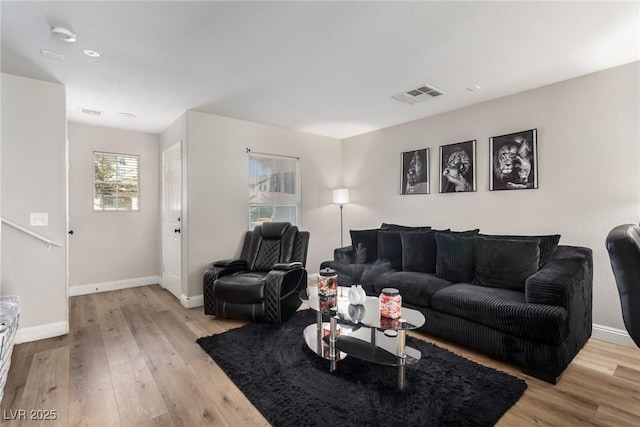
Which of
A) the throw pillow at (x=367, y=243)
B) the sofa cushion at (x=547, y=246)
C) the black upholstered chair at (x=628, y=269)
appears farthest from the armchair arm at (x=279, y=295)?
the black upholstered chair at (x=628, y=269)

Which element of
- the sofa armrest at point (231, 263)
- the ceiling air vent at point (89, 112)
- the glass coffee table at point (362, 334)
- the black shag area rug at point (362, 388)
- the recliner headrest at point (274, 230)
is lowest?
the black shag area rug at point (362, 388)

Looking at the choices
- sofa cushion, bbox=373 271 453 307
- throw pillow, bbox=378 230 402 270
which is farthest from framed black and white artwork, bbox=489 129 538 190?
sofa cushion, bbox=373 271 453 307

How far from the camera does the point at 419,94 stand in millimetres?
3316

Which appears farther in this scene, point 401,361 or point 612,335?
point 612,335

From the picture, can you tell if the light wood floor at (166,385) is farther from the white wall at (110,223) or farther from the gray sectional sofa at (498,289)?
the white wall at (110,223)

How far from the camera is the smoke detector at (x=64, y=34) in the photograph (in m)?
2.06

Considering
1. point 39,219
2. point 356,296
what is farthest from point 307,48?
point 39,219

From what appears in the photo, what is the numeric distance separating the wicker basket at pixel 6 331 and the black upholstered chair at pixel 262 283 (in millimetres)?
1503

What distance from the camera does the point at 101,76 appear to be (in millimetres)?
2793

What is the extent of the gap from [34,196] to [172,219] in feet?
5.36

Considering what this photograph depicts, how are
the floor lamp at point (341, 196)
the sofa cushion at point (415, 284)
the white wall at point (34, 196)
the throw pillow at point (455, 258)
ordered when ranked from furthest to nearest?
the floor lamp at point (341, 196)
the throw pillow at point (455, 258)
the sofa cushion at point (415, 284)
the white wall at point (34, 196)

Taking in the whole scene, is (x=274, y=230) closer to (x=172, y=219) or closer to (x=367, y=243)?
(x=367, y=243)

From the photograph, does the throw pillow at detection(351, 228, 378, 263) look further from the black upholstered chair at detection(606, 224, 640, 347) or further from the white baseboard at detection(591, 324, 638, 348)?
the black upholstered chair at detection(606, 224, 640, 347)

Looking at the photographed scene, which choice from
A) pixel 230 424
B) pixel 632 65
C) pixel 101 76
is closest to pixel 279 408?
pixel 230 424
